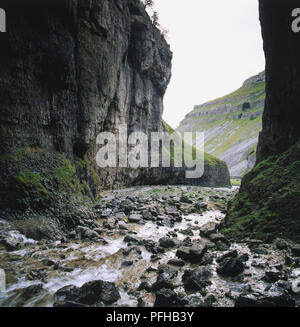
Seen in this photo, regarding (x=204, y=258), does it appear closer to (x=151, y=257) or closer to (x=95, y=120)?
(x=151, y=257)

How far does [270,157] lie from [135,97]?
2584 cm

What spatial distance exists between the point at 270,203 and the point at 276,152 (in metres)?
4.72

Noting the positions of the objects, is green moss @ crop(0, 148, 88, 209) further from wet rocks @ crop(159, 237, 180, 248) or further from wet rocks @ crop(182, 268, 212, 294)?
wet rocks @ crop(182, 268, 212, 294)

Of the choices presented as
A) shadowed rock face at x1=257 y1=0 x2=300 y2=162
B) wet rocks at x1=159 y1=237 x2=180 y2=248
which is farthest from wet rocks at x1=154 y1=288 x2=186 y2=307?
shadowed rock face at x1=257 y1=0 x2=300 y2=162

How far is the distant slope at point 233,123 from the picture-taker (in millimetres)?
105613

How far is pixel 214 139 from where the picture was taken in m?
144

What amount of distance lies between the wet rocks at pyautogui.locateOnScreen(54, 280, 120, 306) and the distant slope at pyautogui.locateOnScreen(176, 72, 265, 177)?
87.4m

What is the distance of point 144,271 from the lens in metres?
6.49

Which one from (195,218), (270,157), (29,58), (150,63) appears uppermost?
(150,63)

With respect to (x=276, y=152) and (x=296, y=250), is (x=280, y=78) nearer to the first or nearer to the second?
(x=276, y=152)

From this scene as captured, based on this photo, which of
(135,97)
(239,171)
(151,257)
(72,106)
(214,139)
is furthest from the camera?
(214,139)

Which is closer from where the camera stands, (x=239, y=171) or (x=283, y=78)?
(x=283, y=78)

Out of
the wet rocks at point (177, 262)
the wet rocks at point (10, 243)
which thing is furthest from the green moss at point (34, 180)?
the wet rocks at point (177, 262)
